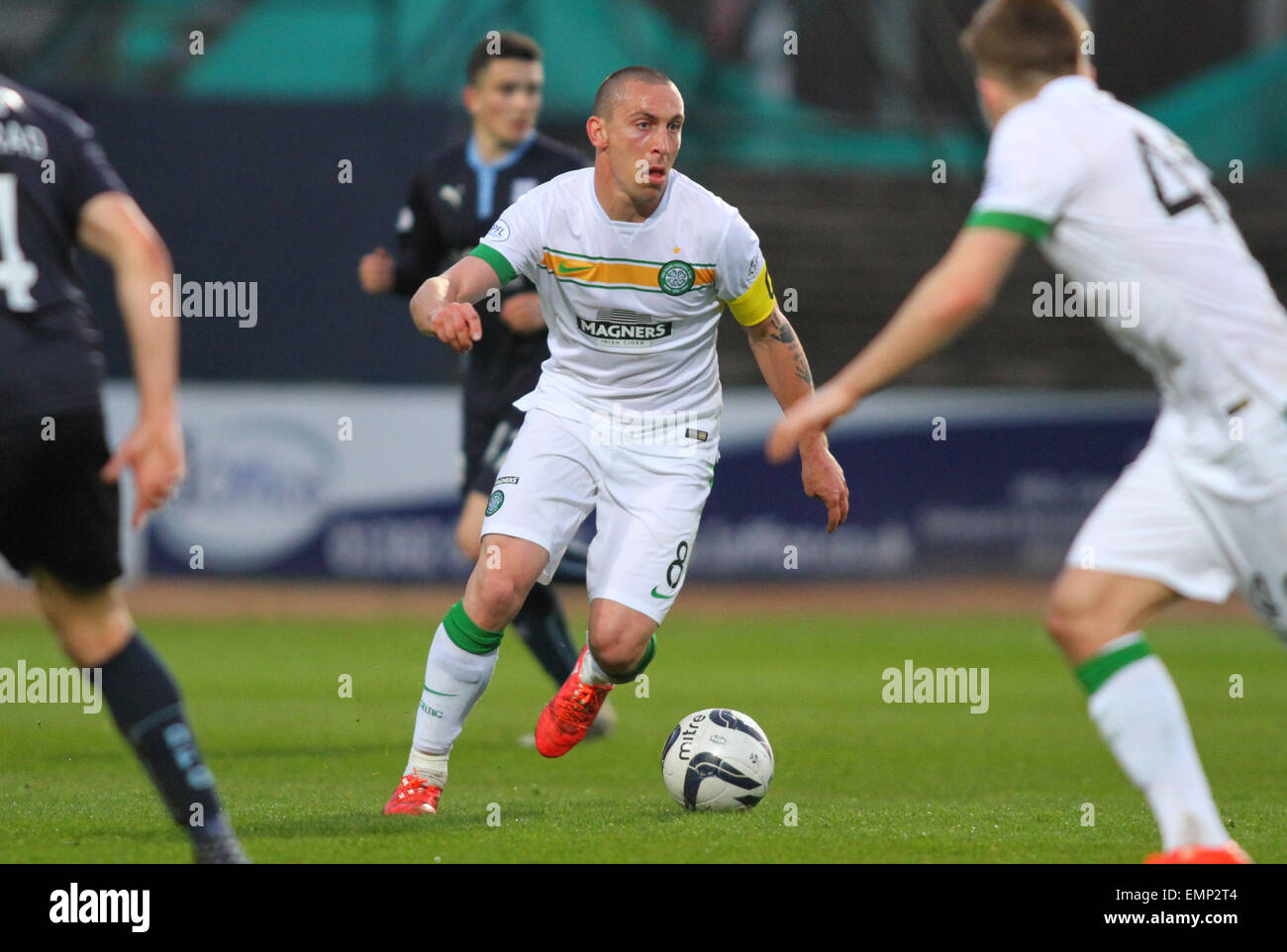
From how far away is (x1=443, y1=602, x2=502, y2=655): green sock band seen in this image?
19.1 ft

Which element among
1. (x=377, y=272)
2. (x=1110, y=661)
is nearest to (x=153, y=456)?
(x=1110, y=661)

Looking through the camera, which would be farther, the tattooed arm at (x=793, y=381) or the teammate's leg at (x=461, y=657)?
the tattooed arm at (x=793, y=381)

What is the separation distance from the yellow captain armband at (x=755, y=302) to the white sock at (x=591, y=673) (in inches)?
53.6

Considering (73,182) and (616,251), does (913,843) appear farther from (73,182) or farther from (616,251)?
(73,182)

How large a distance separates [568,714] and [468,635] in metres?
0.69

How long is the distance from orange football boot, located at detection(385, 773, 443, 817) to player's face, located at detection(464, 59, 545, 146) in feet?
11.4

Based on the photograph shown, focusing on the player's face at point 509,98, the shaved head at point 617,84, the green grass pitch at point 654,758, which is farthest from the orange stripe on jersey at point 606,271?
the player's face at point 509,98

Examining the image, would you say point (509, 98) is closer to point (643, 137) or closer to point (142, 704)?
point (643, 137)

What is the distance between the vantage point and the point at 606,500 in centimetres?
623

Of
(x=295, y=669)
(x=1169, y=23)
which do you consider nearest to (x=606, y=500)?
(x=295, y=669)

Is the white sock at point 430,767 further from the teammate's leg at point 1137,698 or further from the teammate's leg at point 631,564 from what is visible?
the teammate's leg at point 1137,698

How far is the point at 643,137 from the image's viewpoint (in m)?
5.90

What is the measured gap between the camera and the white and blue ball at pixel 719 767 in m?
6.12

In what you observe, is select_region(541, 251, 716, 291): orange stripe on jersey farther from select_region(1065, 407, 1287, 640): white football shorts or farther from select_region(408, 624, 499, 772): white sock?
select_region(1065, 407, 1287, 640): white football shorts
